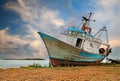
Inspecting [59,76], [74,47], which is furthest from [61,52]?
[59,76]

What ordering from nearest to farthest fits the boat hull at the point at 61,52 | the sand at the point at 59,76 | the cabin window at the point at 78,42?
1. the sand at the point at 59,76
2. the boat hull at the point at 61,52
3. the cabin window at the point at 78,42

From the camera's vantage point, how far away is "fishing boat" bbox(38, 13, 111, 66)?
30.2 metres

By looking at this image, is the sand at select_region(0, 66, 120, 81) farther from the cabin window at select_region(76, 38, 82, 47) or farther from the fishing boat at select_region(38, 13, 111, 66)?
the cabin window at select_region(76, 38, 82, 47)

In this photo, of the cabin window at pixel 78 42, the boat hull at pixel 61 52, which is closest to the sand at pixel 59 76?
the boat hull at pixel 61 52

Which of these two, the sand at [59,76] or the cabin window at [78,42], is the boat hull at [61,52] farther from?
the sand at [59,76]

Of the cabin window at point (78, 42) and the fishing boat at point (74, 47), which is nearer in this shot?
the fishing boat at point (74, 47)

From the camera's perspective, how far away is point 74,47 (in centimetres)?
3108

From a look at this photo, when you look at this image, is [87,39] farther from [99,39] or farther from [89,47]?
[99,39]

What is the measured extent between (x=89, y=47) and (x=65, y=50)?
19.2 ft

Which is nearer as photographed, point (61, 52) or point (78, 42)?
point (61, 52)

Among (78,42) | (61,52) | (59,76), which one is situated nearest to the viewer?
(59,76)

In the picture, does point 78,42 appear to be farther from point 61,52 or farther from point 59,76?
point 59,76

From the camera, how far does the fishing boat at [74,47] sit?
99.1ft

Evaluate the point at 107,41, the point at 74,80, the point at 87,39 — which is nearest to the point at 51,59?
the point at 87,39
